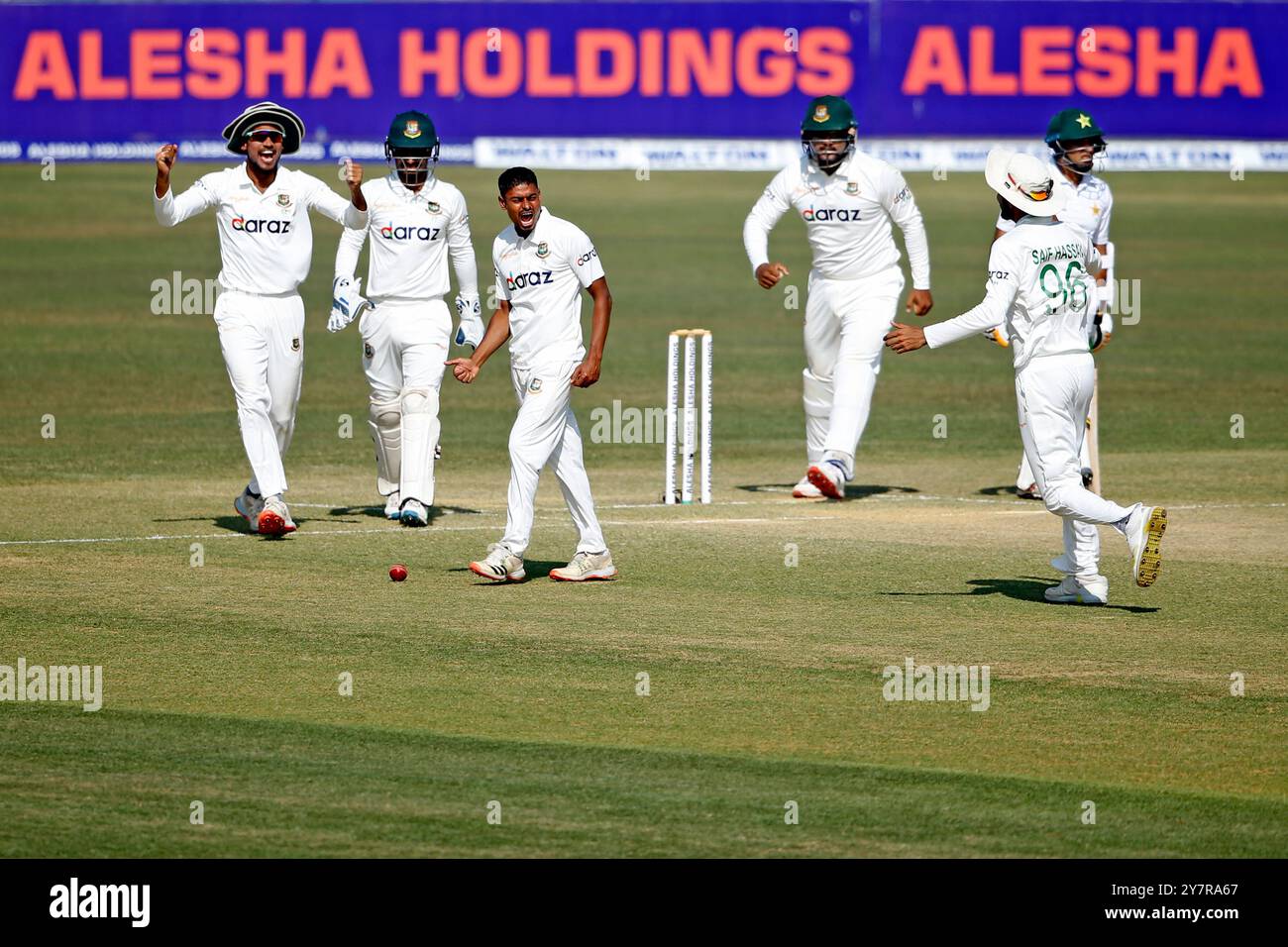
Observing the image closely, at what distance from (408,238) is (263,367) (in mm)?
1266

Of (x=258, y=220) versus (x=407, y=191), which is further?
(x=407, y=191)

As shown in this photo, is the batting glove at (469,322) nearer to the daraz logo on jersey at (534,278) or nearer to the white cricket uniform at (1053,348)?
the daraz logo on jersey at (534,278)

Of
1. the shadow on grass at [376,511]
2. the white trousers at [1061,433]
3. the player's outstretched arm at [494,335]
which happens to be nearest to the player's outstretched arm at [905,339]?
the white trousers at [1061,433]

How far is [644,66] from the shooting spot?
45156 millimetres

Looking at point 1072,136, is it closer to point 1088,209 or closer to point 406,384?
point 1088,209

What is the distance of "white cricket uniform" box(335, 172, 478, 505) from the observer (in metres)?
13.7

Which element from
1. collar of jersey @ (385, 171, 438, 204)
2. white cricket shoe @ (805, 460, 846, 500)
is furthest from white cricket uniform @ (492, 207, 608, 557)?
white cricket shoe @ (805, 460, 846, 500)

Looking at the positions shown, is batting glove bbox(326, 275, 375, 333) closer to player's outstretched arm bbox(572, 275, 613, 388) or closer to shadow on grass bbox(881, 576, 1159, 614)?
player's outstretched arm bbox(572, 275, 613, 388)

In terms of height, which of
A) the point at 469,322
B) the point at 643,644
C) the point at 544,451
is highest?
the point at 469,322

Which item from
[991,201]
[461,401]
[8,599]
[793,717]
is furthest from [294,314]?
[991,201]

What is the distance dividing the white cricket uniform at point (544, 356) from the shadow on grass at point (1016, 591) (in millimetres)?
1809

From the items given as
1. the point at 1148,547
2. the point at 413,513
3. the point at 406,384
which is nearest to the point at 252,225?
the point at 406,384

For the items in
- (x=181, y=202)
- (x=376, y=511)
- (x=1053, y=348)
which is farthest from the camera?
(x=376, y=511)

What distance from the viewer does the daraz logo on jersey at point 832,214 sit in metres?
15.4
